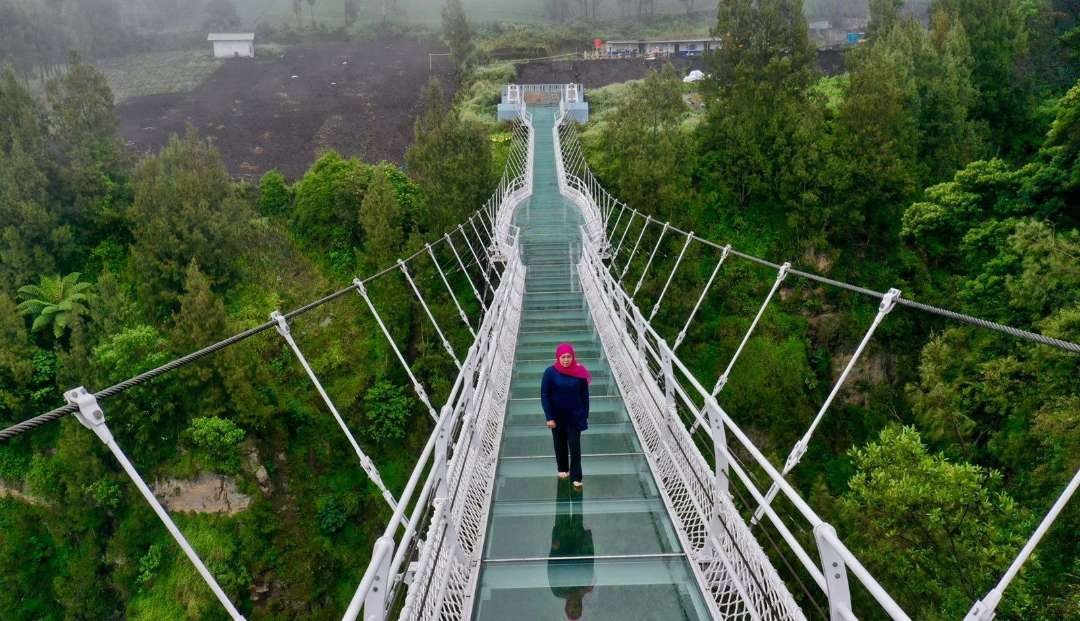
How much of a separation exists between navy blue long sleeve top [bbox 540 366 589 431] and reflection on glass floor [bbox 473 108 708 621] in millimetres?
456

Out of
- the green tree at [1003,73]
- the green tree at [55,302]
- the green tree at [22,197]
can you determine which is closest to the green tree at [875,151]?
the green tree at [1003,73]

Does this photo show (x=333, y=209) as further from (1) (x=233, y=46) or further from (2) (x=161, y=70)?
(1) (x=233, y=46)

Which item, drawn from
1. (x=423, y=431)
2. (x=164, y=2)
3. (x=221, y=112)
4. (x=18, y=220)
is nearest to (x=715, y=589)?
(x=423, y=431)

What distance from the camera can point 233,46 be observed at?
1353 inches

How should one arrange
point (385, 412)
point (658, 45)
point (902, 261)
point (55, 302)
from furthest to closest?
point (658, 45), point (902, 261), point (385, 412), point (55, 302)

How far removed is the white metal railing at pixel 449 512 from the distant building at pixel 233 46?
36045mm

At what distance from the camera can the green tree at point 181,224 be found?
11969mm

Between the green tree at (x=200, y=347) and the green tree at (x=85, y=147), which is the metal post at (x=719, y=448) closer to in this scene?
the green tree at (x=200, y=347)

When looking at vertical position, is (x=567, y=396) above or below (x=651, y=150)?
below

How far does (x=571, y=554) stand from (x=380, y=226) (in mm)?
10274

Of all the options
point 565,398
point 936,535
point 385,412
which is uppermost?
point 565,398

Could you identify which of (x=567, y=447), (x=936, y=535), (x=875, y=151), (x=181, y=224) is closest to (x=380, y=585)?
(x=567, y=447)

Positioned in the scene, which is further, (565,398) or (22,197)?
Result: (22,197)

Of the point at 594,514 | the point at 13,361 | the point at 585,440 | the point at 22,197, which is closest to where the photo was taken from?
the point at 594,514
